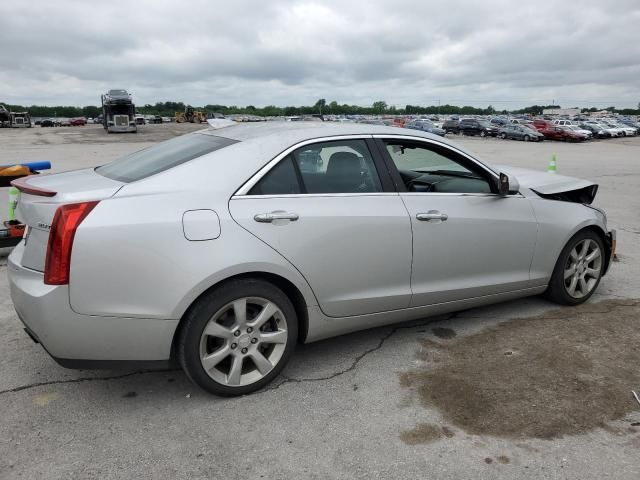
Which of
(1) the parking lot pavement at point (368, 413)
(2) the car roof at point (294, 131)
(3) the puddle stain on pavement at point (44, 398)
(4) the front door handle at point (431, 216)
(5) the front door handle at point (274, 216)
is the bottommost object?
(3) the puddle stain on pavement at point (44, 398)

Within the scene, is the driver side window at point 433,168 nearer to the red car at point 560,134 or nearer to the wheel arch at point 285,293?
the wheel arch at point 285,293

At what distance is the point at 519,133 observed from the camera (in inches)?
1740

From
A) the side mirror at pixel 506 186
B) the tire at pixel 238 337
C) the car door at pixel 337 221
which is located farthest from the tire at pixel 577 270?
the tire at pixel 238 337

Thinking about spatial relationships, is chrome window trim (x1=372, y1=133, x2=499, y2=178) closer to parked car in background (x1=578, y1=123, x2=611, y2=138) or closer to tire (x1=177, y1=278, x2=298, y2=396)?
tire (x1=177, y1=278, x2=298, y2=396)

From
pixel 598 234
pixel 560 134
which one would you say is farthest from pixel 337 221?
pixel 560 134

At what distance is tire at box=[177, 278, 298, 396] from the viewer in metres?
2.93

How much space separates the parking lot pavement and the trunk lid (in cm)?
88

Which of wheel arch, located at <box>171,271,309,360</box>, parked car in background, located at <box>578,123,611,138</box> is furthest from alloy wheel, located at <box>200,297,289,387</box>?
parked car in background, located at <box>578,123,611,138</box>

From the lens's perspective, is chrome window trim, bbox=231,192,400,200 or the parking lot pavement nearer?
the parking lot pavement

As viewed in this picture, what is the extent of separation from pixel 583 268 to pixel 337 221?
255 cm

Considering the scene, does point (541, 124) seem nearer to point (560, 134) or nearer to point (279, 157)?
point (560, 134)

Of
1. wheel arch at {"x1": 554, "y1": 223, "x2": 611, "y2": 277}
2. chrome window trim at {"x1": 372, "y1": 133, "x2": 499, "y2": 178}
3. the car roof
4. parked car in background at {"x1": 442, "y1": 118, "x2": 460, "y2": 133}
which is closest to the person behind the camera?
the car roof

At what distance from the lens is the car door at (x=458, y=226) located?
366 centimetres

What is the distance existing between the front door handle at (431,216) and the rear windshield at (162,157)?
1.30 meters
